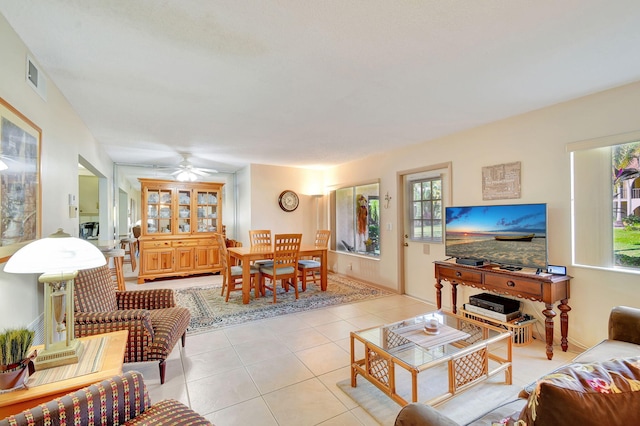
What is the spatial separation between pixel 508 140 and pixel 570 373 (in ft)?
9.96

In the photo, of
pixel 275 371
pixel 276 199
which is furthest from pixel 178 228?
pixel 275 371

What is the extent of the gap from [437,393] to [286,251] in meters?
2.76

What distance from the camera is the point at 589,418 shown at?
68 cm

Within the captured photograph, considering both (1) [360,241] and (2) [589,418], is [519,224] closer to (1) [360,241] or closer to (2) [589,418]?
(2) [589,418]

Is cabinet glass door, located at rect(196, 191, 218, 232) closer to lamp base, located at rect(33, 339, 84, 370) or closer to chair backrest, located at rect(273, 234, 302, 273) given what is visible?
chair backrest, located at rect(273, 234, 302, 273)

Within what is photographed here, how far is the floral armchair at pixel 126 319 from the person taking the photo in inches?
77.7

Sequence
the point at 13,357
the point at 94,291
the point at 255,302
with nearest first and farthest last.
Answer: the point at 13,357 < the point at 94,291 < the point at 255,302

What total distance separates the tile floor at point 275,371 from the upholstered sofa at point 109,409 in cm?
76

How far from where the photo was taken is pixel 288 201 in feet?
20.2

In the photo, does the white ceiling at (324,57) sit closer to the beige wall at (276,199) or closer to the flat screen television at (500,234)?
the flat screen television at (500,234)

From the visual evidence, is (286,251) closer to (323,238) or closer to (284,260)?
(284,260)

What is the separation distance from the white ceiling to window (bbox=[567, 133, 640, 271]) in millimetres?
538

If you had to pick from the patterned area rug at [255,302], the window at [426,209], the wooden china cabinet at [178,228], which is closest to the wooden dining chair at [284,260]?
the patterned area rug at [255,302]

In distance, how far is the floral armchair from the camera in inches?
77.7
